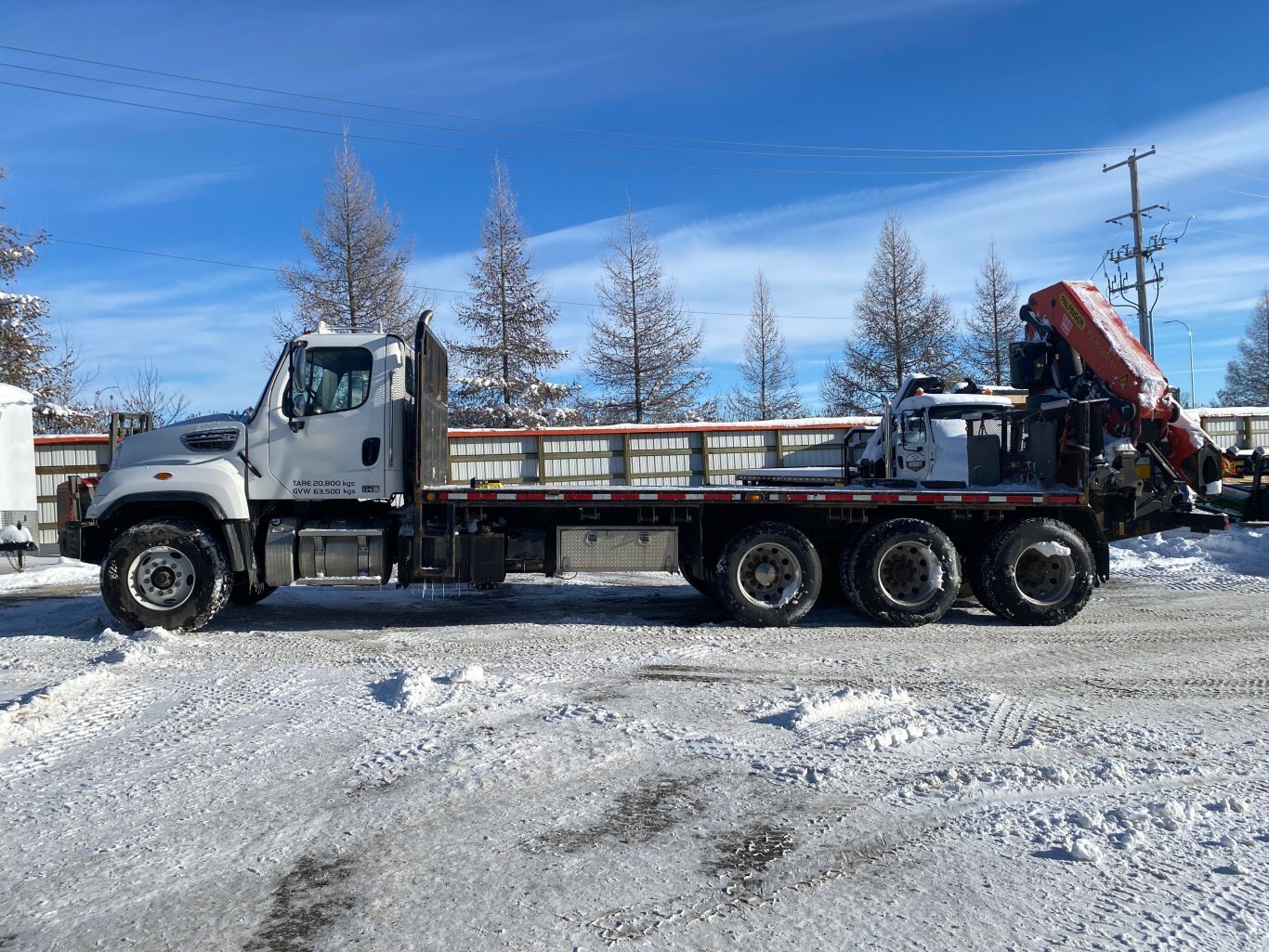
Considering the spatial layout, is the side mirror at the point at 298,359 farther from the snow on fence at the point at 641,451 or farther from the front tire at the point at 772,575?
the snow on fence at the point at 641,451

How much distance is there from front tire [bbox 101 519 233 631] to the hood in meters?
0.70

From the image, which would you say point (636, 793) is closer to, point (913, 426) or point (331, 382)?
point (331, 382)

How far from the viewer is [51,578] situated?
547 inches

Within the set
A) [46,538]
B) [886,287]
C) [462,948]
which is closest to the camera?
[462,948]

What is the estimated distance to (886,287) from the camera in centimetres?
3194

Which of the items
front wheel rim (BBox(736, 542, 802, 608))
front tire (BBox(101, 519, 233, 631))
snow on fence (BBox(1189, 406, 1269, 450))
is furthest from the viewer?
snow on fence (BBox(1189, 406, 1269, 450))

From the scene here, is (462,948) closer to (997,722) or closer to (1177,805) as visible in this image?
(1177,805)

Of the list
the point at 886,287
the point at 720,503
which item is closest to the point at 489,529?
the point at 720,503

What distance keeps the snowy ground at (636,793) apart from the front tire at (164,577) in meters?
0.28

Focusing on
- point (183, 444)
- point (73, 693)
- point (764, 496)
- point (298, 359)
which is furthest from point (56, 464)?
point (764, 496)

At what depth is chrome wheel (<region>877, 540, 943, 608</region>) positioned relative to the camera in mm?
8664

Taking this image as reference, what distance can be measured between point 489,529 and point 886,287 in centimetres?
2647

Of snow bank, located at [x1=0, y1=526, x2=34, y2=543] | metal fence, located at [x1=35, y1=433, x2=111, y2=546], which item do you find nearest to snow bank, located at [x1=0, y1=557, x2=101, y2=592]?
snow bank, located at [x1=0, y1=526, x2=34, y2=543]

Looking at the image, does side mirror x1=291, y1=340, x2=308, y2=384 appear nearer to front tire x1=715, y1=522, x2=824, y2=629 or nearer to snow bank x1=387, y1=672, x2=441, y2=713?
snow bank x1=387, y1=672, x2=441, y2=713
